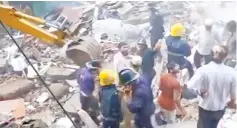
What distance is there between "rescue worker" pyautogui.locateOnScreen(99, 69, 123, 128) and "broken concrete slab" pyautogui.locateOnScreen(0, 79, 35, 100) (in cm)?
85

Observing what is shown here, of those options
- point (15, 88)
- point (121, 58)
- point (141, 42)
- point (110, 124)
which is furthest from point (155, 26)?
point (15, 88)

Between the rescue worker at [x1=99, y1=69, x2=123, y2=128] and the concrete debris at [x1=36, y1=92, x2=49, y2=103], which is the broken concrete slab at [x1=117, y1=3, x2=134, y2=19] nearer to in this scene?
the rescue worker at [x1=99, y1=69, x2=123, y2=128]

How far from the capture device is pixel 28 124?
12.5 ft

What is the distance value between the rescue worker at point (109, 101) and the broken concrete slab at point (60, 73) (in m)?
0.55

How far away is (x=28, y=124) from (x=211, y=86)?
4.68ft

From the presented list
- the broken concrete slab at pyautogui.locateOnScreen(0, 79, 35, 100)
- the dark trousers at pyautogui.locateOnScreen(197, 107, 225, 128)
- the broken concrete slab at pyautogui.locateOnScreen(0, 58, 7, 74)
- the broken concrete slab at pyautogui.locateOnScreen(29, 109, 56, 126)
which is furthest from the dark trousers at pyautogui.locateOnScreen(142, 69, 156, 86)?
the broken concrete slab at pyautogui.locateOnScreen(0, 58, 7, 74)

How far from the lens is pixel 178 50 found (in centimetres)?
401

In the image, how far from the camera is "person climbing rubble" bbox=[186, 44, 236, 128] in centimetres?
358

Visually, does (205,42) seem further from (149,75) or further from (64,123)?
(64,123)

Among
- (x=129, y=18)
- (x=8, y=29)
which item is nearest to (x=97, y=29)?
(x=129, y=18)

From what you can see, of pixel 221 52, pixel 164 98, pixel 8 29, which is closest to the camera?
pixel 221 52

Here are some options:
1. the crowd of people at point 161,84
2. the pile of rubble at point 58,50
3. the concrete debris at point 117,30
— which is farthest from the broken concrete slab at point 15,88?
the concrete debris at point 117,30

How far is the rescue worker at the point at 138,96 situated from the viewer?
3.63 metres

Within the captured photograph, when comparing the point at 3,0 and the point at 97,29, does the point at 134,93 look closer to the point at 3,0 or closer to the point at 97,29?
the point at 97,29
